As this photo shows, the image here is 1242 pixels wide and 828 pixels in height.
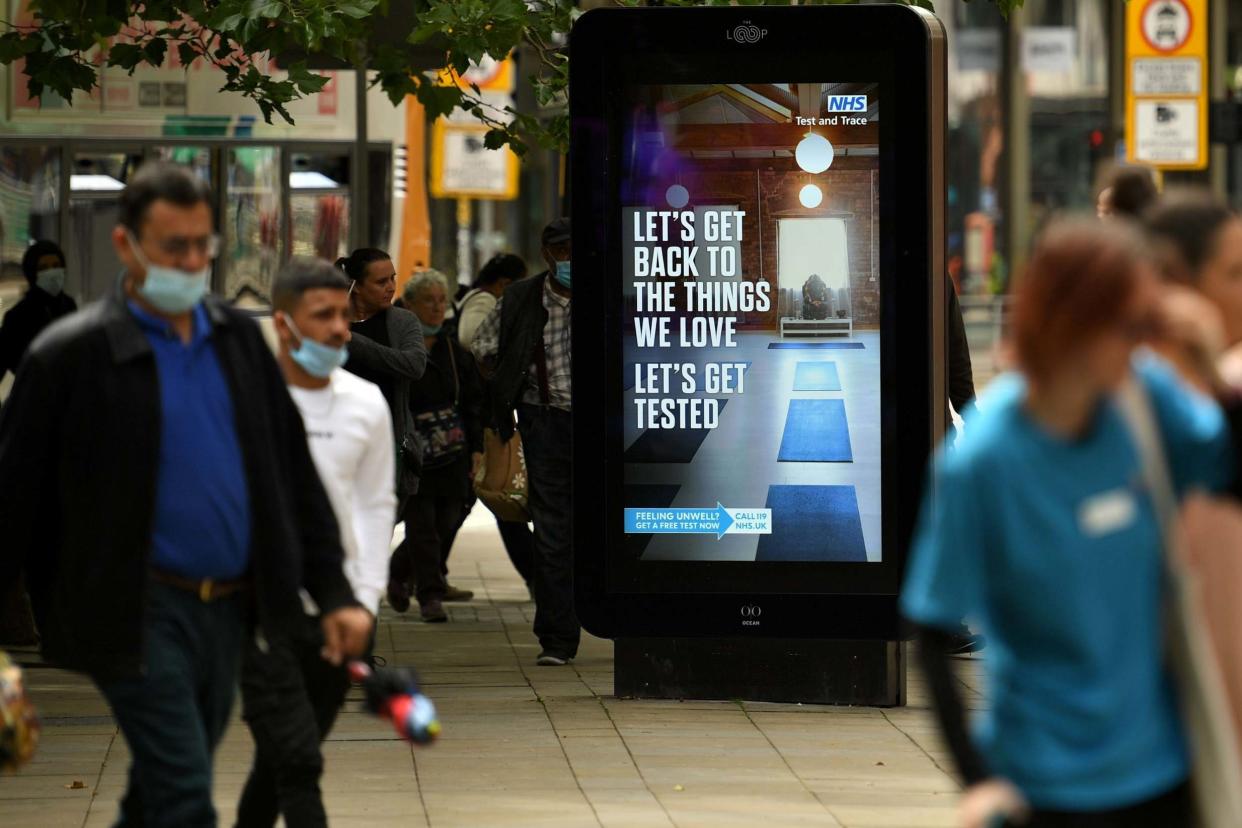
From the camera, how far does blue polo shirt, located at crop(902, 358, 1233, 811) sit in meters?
3.25

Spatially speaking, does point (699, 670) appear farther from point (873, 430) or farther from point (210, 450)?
point (210, 450)

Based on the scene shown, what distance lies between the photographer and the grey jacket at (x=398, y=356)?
940cm

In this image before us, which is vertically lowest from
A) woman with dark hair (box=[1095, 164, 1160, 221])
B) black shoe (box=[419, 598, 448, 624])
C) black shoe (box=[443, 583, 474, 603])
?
black shoe (box=[443, 583, 474, 603])

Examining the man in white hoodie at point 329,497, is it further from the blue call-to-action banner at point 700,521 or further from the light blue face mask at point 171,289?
the blue call-to-action banner at point 700,521

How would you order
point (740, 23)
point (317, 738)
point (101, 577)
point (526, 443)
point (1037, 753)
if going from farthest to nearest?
point (526, 443) < point (740, 23) < point (317, 738) < point (101, 577) < point (1037, 753)

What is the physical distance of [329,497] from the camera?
5.11 metres

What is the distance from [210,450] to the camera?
4570 millimetres

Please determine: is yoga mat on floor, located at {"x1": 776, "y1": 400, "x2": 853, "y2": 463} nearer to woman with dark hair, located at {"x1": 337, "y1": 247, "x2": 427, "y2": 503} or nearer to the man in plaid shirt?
the man in plaid shirt

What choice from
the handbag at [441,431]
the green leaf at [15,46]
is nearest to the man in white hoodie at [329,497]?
the green leaf at [15,46]

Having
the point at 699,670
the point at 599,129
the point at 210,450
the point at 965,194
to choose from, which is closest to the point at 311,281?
the point at 210,450

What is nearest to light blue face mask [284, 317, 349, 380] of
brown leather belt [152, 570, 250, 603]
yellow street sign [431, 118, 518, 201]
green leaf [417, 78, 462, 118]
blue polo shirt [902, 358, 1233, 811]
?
brown leather belt [152, 570, 250, 603]

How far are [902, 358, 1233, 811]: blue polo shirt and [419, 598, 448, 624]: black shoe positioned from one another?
7.99 m

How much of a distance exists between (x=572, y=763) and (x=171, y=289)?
3.26 m

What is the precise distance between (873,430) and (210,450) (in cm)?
406
